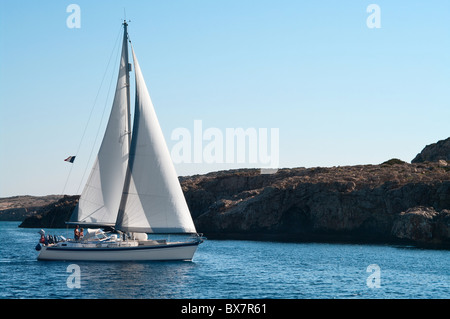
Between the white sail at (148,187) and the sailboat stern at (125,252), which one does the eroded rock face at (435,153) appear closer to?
the sailboat stern at (125,252)

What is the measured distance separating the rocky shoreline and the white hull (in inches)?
1380

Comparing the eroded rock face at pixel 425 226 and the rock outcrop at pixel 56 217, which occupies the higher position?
the eroded rock face at pixel 425 226

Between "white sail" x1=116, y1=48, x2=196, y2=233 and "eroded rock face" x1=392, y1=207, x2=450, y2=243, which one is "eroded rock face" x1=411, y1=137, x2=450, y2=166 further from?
"white sail" x1=116, y1=48, x2=196, y2=233

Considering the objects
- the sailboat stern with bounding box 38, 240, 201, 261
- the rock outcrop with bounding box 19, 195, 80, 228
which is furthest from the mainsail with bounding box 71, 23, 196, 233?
the rock outcrop with bounding box 19, 195, 80, 228

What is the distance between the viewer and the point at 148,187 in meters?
45.7

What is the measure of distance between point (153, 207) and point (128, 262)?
504 cm

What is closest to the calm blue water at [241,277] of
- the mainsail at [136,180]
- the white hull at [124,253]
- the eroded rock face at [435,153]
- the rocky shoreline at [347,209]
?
the white hull at [124,253]

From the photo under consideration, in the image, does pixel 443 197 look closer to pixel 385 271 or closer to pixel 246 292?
pixel 385 271

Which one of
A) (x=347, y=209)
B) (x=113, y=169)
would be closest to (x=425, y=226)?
(x=347, y=209)

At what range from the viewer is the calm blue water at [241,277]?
34094 mm

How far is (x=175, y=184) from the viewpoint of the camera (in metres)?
46.3

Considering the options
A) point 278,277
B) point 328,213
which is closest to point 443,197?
point 328,213

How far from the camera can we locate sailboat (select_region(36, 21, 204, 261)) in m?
45.6

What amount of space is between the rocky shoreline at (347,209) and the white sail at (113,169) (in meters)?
40.0
